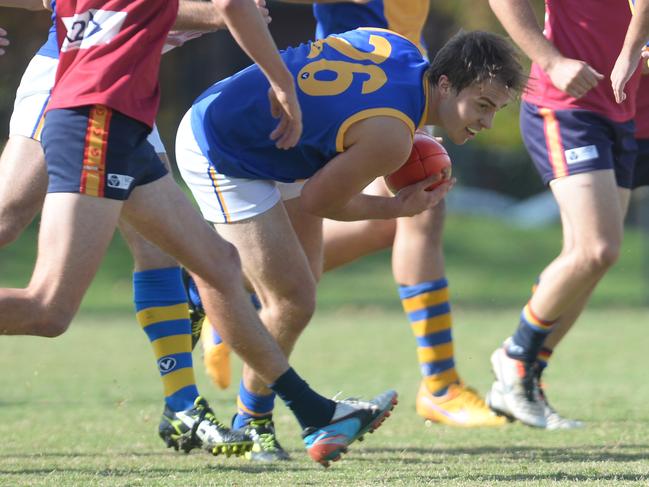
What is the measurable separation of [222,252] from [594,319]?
8.29 m

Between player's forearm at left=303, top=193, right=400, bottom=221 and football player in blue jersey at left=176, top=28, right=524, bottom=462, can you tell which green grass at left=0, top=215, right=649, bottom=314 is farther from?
player's forearm at left=303, top=193, right=400, bottom=221

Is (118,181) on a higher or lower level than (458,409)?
higher

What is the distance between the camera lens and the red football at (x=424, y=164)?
5020 mm

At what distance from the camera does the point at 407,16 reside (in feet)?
20.7

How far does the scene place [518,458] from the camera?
510 centimetres

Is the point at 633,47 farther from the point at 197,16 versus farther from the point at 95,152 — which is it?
the point at 95,152

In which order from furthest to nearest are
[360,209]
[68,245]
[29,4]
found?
[29,4] → [360,209] → [68,245]

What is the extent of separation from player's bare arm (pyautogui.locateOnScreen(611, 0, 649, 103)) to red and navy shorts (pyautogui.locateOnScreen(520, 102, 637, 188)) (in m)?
0.56

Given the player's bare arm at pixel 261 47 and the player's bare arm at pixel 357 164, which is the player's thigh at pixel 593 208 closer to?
the player's bare arm at pixel 357 164

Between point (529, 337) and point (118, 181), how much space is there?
270 cm

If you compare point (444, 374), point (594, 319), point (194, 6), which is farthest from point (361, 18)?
point (594, 319)

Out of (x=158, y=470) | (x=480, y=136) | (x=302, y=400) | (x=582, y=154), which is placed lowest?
(x=480, y=136)

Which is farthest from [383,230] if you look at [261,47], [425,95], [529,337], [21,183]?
[261,47]

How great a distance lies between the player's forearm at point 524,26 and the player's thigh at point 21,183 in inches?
81.0
